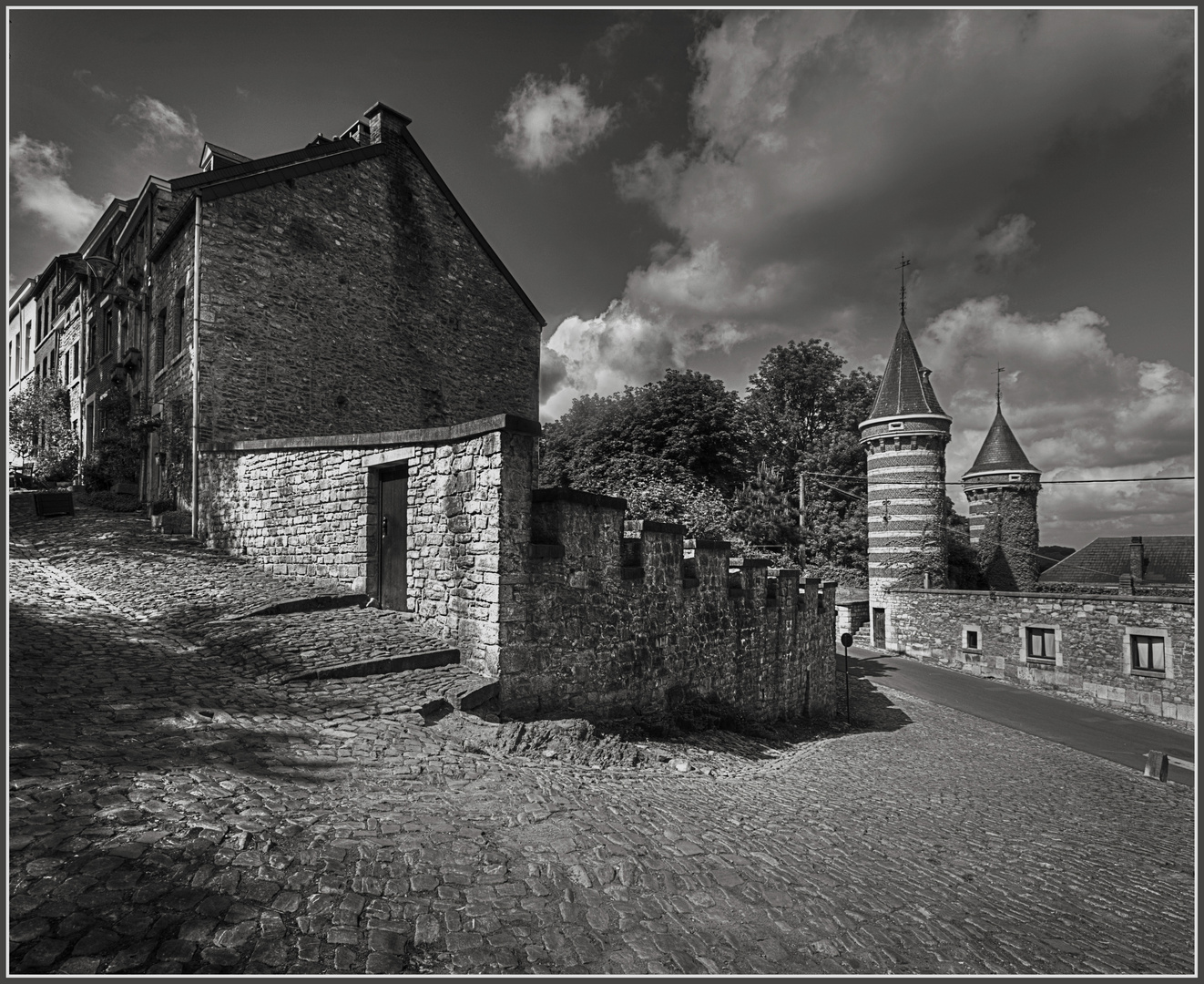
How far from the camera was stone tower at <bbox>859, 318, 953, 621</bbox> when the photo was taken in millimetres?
27172

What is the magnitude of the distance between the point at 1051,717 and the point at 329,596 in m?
19.7

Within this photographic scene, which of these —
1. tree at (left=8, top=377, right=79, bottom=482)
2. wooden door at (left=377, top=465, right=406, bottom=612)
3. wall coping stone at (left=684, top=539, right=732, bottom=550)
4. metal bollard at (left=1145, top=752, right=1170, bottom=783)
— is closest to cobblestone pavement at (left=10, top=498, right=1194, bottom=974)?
wooden door at (left=377, top=465, right=406, bottom=612)

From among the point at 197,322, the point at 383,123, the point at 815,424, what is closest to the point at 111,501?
the point at 197,322

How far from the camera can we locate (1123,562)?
31844mm

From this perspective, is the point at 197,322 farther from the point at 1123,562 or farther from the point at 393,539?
the point at 1123,562

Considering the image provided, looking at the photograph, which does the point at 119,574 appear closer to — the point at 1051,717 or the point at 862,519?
the point at 1051,717

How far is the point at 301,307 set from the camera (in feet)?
50.5

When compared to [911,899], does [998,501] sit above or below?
above

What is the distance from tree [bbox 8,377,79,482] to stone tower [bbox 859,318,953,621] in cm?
3296

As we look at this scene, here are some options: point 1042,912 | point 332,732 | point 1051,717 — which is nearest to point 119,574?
point 332,732

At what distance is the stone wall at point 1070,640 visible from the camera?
59.6 ft

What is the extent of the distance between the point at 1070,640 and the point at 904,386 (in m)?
13.2

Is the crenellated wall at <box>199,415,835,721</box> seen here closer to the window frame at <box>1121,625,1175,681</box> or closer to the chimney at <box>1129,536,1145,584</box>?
the window frame at <box>1121,625,1175,681</box>

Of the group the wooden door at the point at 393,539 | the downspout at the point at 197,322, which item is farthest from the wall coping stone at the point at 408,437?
the downspout at the point at 197,322
